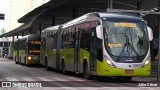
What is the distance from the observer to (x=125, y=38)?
2047 centimetres

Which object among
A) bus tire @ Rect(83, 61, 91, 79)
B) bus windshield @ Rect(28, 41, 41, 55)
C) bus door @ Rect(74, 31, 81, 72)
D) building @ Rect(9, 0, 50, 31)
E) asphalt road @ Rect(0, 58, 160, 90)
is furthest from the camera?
building @ Rect(9, 0, 50, 31)

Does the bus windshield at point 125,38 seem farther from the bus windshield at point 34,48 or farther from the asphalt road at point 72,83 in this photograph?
the bus windshield at point 34,48

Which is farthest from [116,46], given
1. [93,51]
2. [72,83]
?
[72,83]

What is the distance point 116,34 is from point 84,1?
17.8m

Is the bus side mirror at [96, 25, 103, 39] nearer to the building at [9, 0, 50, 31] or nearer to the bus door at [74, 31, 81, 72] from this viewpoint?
the bus door at [74, 31, 81, 72]

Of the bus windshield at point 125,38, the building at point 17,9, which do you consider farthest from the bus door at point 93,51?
the building at point 17,9

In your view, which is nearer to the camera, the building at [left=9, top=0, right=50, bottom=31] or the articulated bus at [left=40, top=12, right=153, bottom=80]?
the articulated bus at [left=40, top=12, right=153, bottom=80]

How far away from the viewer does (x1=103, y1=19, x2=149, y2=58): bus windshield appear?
2028 cm

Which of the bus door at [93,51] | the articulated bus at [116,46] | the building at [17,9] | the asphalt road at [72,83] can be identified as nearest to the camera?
the asphalt road at [72,83]

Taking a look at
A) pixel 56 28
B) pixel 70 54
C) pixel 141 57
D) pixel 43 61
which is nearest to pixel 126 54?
pixel 141 57

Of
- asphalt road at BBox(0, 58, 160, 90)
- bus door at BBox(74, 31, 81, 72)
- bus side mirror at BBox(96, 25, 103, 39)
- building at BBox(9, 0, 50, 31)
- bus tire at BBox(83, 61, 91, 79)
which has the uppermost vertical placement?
building at BBox(9, 0, 50, 31)

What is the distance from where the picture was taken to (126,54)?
2025 centimetres

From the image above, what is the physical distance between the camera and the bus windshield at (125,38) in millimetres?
20281

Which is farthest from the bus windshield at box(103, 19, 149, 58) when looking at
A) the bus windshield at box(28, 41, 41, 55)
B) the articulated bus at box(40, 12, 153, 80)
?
the bus windshield at box(28, 41, 41, 55)
